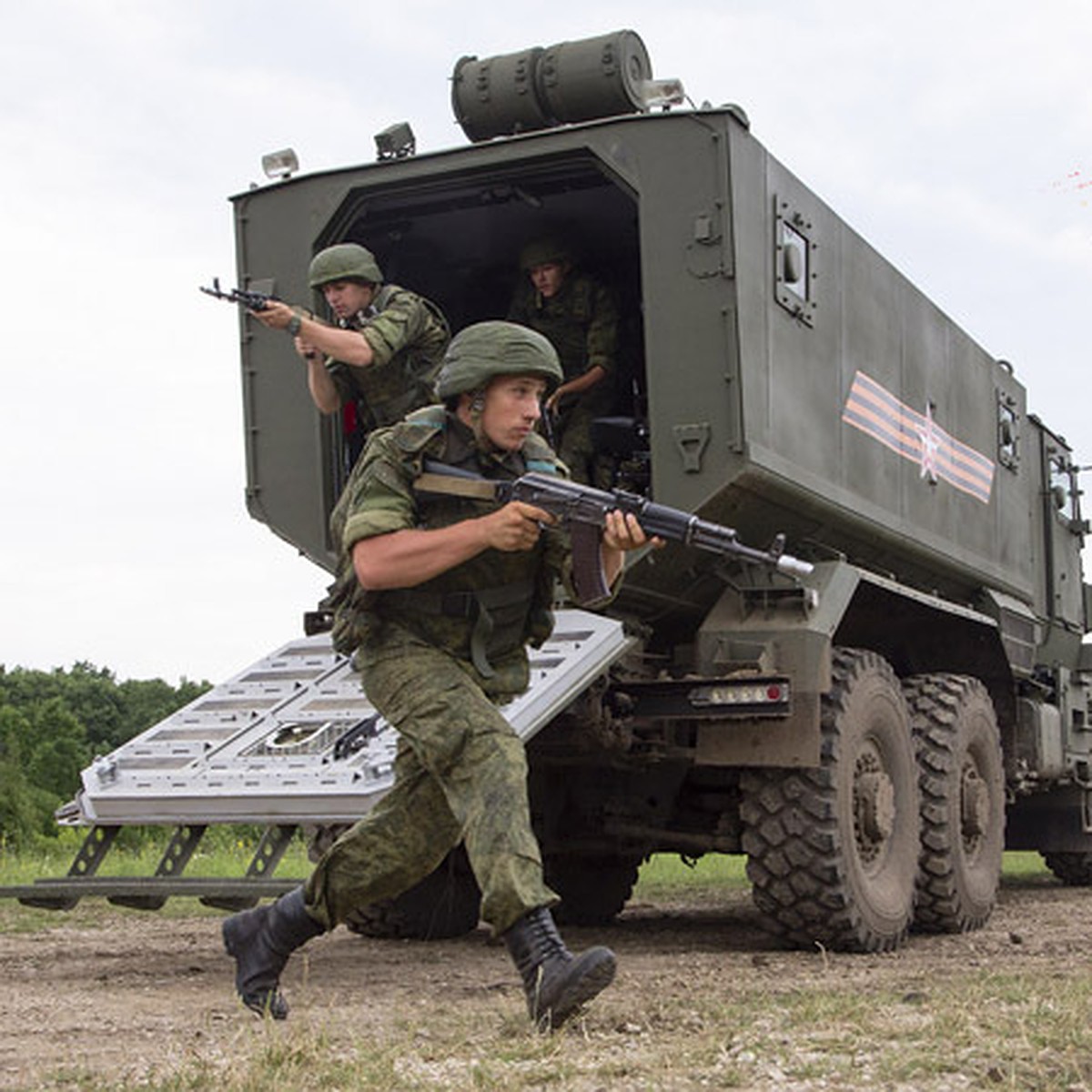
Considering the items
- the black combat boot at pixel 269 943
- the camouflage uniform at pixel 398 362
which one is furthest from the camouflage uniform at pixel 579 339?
the black combat boot at pixel 269 943

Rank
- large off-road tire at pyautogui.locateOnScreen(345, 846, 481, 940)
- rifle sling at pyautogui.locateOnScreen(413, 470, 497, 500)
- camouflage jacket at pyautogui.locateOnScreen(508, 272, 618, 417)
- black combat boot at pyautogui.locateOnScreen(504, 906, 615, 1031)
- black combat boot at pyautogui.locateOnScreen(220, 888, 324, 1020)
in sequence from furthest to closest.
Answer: camouflage jacket at pyautogui.locateOnScreen(508, 272, 618, 417)
large off-road tire at pyautogui.locateOnScreen(345, 846, 481, 940)
black combat boot at pyautogui.locateOnScreen(220, 888, 324, 1020)
rifle sling at pyautogui.locateOnScreen(413, 470, 497, 500)
black combat boot at pyautogui.locateOnScreen(504, 906, 615, 1031)

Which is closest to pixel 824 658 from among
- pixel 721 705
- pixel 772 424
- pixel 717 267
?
pixel 721 705

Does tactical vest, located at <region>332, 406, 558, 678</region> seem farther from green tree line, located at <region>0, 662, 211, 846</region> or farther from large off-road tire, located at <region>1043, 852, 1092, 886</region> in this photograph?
large off-road tire, located at <region>1043, 852, 1092, 886</region>

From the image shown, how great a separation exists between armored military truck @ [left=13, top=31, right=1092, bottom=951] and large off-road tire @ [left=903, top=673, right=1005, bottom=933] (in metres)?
0.02

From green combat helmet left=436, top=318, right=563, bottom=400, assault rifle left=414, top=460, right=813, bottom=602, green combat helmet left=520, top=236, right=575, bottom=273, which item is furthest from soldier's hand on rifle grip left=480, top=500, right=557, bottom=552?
green combat helmet left=520, top=236, right=575, bottom=273

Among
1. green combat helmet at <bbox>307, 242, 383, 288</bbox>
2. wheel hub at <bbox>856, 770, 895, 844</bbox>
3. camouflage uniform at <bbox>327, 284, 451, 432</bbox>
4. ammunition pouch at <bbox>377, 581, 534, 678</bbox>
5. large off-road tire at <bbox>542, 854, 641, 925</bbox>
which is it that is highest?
green combat helmet at <bbox>307, 242, 383, 288</bbox>

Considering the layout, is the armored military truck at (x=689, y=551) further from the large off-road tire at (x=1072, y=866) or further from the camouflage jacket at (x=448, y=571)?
the large off-road tire at (x=1072, y=866)

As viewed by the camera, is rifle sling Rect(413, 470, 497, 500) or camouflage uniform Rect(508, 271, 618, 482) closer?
rifle sling Rect(413, 470, 497, 500)

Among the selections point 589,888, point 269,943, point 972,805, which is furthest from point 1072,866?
point 269,943

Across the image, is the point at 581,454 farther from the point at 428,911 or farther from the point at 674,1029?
the point at 674,1029

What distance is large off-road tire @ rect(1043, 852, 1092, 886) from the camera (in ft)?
39.8

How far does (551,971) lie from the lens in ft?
13.9

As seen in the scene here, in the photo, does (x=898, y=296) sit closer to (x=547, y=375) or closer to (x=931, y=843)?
(x=931, y=843)

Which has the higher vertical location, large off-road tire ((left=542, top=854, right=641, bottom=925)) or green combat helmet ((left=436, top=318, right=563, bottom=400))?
green combat helmet ((left=436, top=318, right=563, bottom=400))
